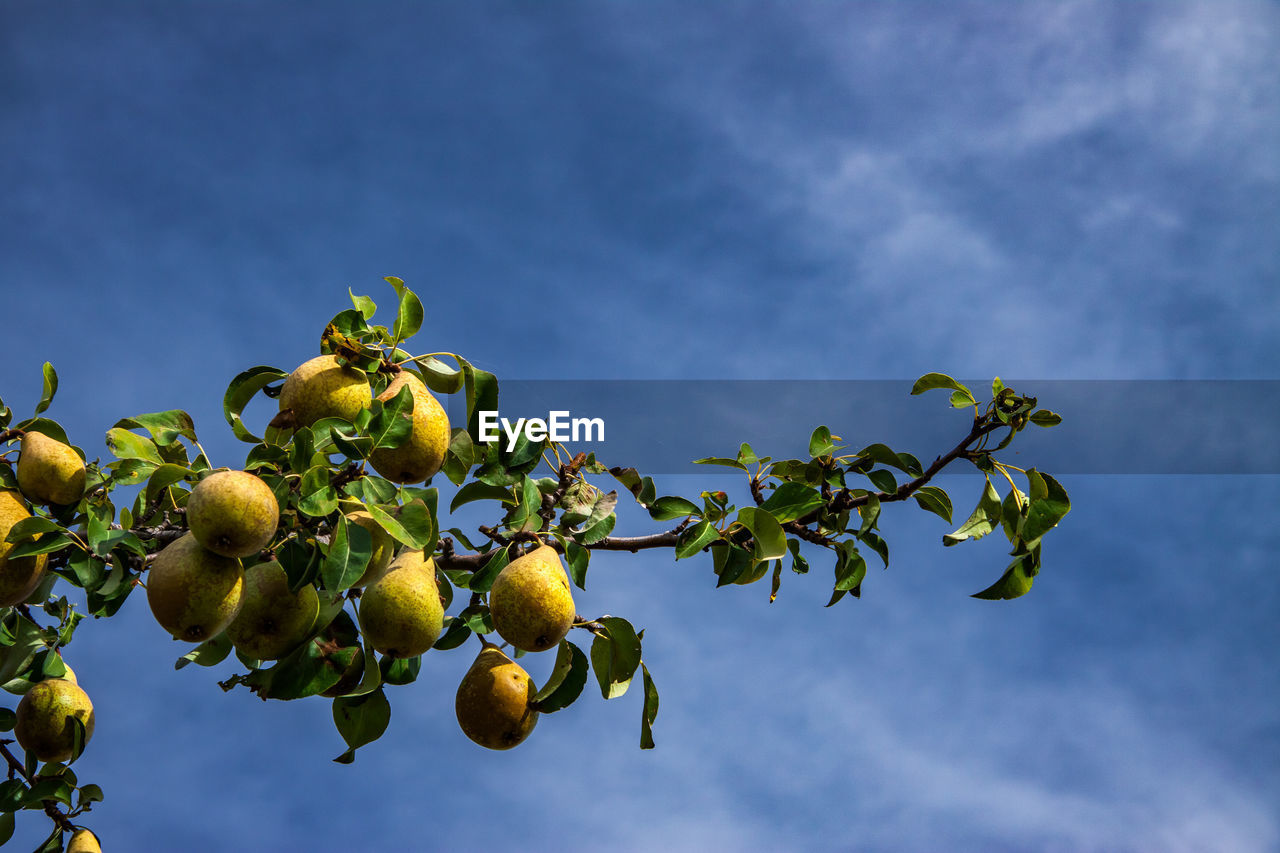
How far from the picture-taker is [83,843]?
427cm

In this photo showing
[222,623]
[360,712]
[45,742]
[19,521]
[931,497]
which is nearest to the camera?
[222,623]

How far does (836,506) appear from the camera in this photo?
3.86 m

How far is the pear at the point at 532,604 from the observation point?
130 inches

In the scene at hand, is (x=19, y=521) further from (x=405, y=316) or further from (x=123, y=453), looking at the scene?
(x=405, y=316)

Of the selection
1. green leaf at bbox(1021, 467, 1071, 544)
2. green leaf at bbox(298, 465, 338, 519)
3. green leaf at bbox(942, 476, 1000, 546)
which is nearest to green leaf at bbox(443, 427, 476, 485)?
green leaf at bbox(298, 465, 338, 519)

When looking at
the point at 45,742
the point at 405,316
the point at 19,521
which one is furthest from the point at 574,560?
the point at 45,742

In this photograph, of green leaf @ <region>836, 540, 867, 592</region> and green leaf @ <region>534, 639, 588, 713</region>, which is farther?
green leaf @ <region>836, 540, 867, 592</region>

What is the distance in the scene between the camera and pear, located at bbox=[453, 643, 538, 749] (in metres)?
3.64

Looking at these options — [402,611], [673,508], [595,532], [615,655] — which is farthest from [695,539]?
[402,611]

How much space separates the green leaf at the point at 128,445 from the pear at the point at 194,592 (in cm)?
60

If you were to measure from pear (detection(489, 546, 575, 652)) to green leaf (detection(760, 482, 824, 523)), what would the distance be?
84cm

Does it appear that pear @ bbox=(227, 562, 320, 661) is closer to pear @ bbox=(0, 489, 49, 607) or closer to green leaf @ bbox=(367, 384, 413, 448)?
green leaf @ bbox=(367, 384, 413, 448)

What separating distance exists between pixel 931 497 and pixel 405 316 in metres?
2.00

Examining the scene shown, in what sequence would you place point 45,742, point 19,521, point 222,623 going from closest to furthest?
point 222,623 < point 19,521 < point 45,742
